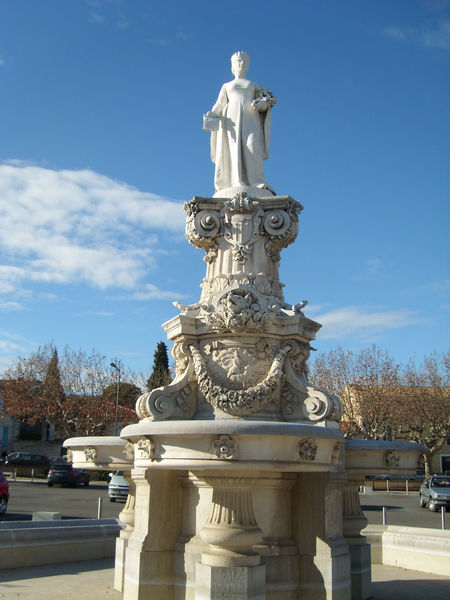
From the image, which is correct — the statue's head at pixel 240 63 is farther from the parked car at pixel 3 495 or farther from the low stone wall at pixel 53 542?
the parked car at pixel 3 495

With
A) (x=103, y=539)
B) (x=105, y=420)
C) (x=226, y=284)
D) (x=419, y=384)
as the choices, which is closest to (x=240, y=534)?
(x=226, y=284)

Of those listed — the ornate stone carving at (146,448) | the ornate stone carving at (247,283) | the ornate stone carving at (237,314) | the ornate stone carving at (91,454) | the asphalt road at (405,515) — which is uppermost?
the ornate stone carving at (247,283)

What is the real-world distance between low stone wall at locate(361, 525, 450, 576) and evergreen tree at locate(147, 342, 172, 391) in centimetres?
3364

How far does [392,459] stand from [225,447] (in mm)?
2820

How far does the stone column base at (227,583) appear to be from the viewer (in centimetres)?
598

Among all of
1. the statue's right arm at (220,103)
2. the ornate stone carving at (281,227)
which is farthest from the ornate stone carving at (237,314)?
the statue's right arm at (220,103)

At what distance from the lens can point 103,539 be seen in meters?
10.3

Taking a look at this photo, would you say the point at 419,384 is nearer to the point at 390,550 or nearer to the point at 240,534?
the point at 390,550

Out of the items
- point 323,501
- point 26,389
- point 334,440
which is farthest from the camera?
point 26,389

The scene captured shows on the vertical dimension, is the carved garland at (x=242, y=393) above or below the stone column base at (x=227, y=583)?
above

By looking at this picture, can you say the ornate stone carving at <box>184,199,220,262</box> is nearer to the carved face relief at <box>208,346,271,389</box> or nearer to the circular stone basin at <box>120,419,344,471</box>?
the carved face relief at <box>208,346,271,389</box>

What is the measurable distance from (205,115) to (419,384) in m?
34.7

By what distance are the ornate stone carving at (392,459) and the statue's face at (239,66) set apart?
6.07 metres

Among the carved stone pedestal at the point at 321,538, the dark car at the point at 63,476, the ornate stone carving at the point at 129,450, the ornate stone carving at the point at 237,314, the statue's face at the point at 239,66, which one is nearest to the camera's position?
the carved stone pedestal at the point at 321,538
